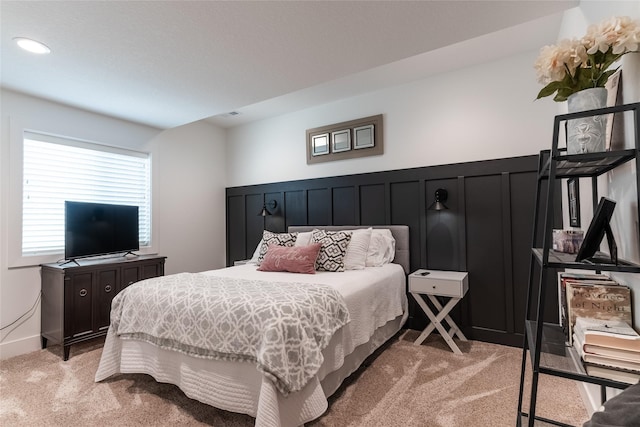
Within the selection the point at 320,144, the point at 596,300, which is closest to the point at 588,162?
the point at 596,300

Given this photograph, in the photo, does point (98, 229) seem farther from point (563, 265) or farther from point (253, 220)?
point (563, 265)

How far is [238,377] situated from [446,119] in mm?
3029

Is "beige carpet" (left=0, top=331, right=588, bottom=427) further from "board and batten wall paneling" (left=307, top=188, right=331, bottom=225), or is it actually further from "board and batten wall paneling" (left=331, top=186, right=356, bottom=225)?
"board and batten wall paneling" (left=307, top=188, right=331, bottom=225)

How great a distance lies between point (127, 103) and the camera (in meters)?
3.17

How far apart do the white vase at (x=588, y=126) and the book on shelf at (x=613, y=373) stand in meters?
0.77

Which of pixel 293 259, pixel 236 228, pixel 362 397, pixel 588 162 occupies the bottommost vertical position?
pixel 362 397

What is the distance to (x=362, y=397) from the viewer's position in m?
2.08

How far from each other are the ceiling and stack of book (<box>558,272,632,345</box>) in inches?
62.2

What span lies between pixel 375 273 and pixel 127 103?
9.82 feet

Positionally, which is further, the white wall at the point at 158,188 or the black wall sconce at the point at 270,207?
the black wall sconce at the point at 270,207

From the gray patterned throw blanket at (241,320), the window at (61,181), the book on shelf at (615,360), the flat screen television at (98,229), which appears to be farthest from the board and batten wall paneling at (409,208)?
the window at (61,181)

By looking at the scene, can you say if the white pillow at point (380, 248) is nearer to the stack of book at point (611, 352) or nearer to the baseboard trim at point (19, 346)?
the stack of book at point (611, 352)

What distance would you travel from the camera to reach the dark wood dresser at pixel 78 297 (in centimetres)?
279

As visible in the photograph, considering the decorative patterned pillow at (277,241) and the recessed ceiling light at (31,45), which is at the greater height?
the recessed ceiling light at (31,45)
